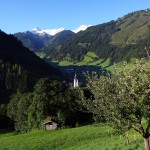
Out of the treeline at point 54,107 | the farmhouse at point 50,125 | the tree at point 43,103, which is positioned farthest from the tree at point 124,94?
the tree at point 43,103

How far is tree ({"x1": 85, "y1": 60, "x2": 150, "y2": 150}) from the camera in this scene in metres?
24.0

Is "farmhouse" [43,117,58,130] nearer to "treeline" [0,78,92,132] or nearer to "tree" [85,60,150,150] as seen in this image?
"treeline" [0,78,92,132]

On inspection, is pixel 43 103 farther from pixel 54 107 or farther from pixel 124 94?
pixel 124 94

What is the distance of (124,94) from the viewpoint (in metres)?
24.9

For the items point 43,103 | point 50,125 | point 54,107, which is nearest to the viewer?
point 50,125

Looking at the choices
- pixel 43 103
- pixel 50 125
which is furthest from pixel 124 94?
pixel 43 103

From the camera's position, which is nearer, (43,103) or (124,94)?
(124,94)

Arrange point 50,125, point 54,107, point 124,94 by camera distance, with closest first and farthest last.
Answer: point 124,94
point 50,125
point 54,107

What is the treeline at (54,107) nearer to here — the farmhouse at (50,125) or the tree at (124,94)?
the farmhouse at (50,125)

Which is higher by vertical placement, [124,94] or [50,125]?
[124,94]

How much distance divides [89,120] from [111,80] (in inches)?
3538

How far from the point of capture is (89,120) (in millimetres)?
114750

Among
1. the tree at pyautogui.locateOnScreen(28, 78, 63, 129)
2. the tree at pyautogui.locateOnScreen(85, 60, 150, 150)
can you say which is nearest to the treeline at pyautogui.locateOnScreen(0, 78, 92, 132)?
the tree at pyautogui.locateOnScreen(28, 78, 63, 129)

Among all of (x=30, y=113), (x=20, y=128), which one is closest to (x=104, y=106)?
(x=30, y=113)
